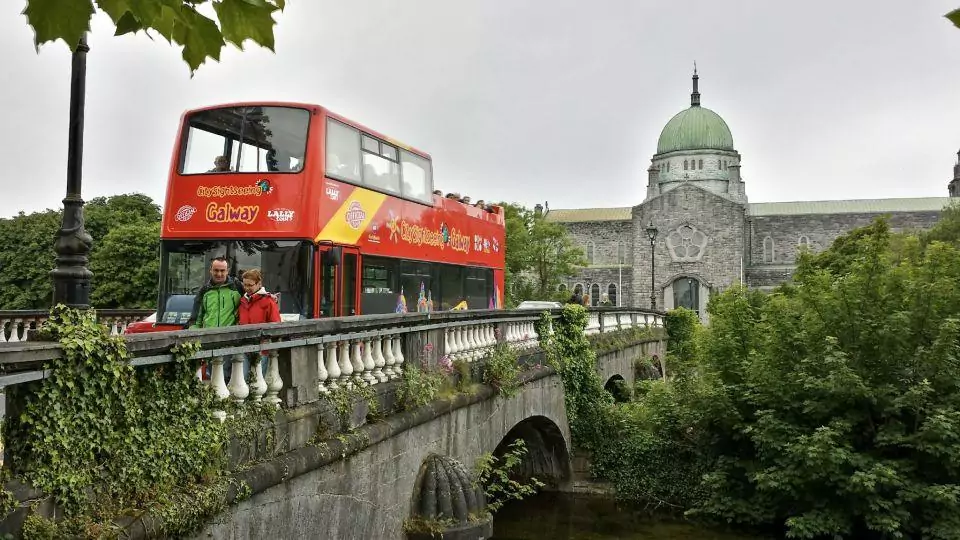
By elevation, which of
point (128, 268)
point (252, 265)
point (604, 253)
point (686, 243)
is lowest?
point (252, 265)

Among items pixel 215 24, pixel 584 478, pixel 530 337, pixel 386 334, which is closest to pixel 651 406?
pixel 584 478

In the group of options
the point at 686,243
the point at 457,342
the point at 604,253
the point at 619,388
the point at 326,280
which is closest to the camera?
the point at 457,342

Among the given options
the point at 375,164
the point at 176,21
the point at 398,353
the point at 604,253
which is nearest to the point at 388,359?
the point at 398,353

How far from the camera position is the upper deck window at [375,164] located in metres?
11.7

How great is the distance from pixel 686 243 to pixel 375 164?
61.7m

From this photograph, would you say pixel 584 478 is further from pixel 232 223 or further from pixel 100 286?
pixel 100 286

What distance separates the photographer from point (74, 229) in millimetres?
6383

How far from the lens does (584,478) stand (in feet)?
60.8

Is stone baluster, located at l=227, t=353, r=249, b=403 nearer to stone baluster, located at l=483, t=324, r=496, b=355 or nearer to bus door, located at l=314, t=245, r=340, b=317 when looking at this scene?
stone baluster, located at l=483, t=324, r=496, b=355

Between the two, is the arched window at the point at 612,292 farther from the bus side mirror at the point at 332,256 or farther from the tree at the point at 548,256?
the bus side mirror at the point at 332,256

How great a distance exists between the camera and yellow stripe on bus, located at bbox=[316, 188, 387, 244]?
1144 cm

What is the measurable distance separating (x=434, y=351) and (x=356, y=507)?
7.85 feet

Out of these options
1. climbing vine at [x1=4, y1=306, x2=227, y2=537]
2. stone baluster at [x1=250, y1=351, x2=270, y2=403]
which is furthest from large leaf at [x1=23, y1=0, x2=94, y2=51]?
stone baluster at [x1=250, y1=351, x2=270, y2=403]

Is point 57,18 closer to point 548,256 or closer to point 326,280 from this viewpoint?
point 326,280
